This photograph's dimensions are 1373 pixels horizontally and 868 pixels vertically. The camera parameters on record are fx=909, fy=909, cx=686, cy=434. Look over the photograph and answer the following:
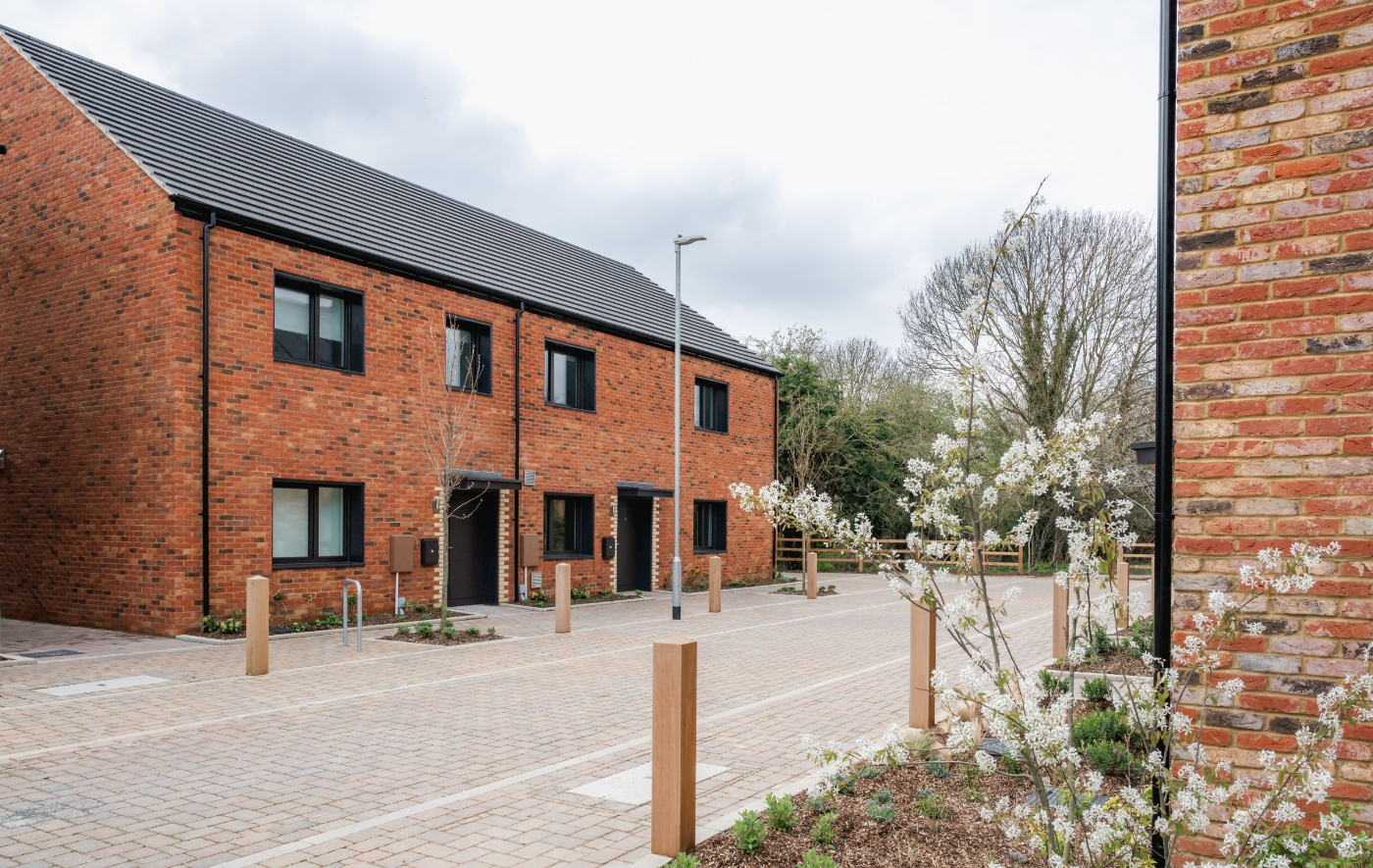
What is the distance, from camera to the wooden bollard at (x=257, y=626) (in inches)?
390

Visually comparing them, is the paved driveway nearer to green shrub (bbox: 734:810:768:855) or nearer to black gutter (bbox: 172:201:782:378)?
green shrub (bbox: 734:810:768:855)

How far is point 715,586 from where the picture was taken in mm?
18078

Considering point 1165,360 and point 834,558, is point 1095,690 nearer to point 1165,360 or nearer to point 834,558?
point 1165,360

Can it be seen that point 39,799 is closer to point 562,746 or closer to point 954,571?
point 562,746

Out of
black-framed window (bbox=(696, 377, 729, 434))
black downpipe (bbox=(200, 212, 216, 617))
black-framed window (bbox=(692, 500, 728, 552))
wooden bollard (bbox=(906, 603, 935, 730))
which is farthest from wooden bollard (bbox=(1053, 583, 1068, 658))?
black-framed window (bbox=(696, 377, 729, 434))

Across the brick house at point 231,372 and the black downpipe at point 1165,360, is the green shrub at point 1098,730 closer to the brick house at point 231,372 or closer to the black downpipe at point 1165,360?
the black downpipe at point 1165,360

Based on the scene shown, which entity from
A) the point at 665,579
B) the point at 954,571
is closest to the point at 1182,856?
the point at 954,571

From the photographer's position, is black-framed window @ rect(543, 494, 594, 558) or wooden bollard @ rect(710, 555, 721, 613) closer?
wooden bollard @ rect(710, 555, 721, 613)

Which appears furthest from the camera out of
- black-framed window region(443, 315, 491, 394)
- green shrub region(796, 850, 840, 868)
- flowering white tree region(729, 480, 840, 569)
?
black-framed window region(443, 315, 491, 394)

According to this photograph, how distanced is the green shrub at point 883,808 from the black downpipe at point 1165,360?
1.45 m

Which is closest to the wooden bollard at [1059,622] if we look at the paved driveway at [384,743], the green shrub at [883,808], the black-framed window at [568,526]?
the paved driveway at [384,743]

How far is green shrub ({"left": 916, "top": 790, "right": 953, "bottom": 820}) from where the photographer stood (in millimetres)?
4973

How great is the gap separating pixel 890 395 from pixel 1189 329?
31.9 meters

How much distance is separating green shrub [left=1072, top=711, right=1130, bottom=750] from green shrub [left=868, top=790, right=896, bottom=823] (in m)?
1.87
